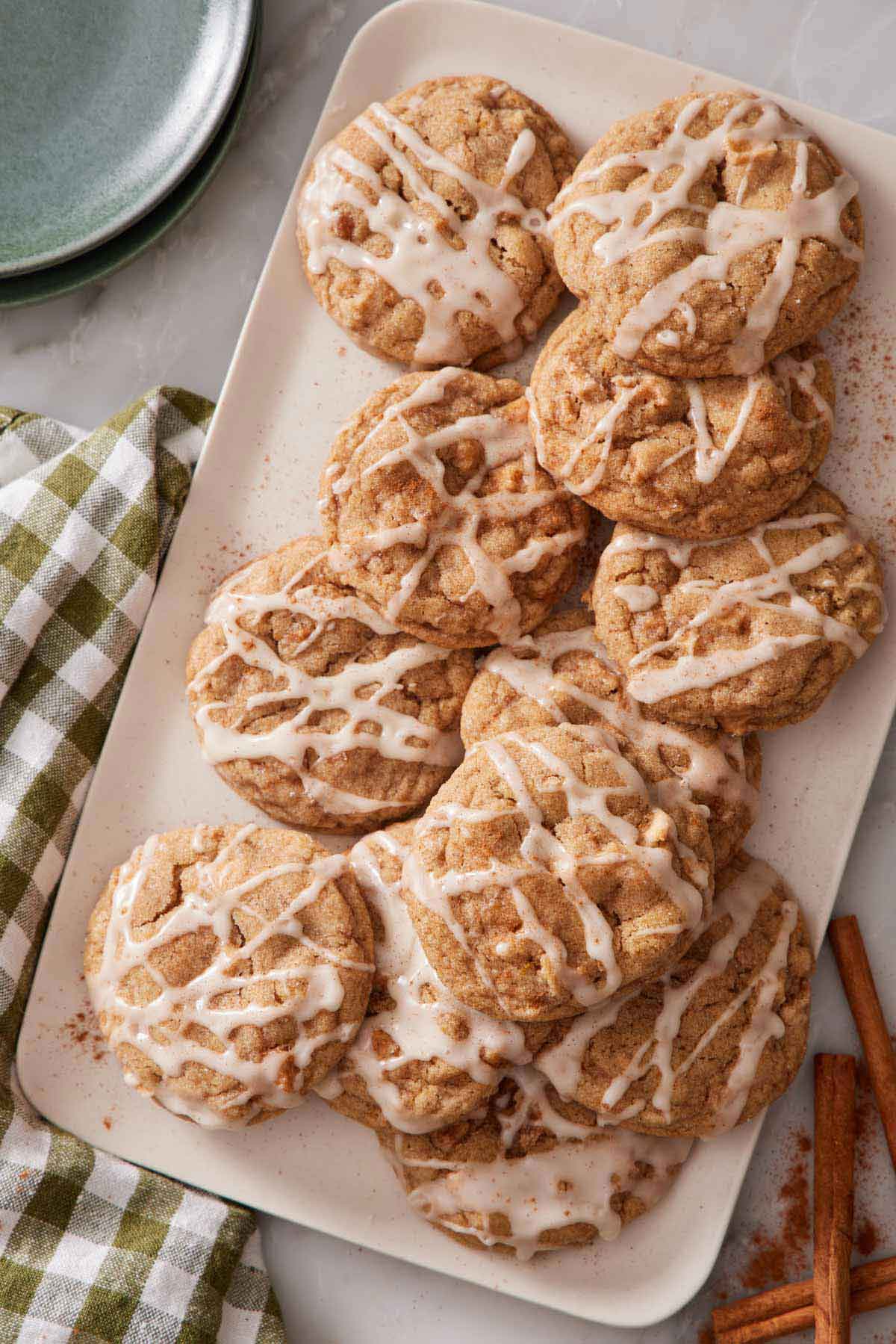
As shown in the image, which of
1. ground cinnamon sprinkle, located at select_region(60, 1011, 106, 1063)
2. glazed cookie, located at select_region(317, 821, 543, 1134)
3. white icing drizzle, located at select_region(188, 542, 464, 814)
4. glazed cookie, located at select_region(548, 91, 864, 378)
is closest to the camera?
glazed cookie, located at select_region(548, 91, 864, 378)

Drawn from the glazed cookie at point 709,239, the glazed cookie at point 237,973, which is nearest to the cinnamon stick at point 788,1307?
the glazed cookie at point 237,973

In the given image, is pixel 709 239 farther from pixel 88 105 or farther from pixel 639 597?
pixel 88 105

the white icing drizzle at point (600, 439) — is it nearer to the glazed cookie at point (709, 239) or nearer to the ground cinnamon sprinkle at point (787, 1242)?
the glazed cookie at point (709, 239)

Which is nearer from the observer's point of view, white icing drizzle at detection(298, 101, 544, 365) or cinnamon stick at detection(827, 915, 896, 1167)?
white icing drizzle at detection(298, 101, 544, 365)

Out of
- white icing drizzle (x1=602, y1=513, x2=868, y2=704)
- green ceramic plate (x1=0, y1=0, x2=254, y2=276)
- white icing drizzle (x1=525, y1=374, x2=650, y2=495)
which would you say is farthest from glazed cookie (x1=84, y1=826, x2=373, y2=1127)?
green ceramic plate (x1=0, y1=0, x2=254, y2=276)

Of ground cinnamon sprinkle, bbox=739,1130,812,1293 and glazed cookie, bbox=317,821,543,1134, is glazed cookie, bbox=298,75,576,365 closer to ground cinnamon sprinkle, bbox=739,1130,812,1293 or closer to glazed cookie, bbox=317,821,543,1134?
glazed cookie, bbox=317,821,543,1134

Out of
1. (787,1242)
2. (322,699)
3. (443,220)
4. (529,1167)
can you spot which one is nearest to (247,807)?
A: (322,699)

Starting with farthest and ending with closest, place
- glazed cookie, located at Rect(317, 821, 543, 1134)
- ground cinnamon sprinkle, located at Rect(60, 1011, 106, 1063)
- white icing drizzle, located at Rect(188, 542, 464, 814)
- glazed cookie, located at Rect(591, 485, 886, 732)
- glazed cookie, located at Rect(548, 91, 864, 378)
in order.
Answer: ground cinnamon sprinkle, located at Rect(60, 1011, 106, 1063) < white icing drizzle, located at Rect(188, 542, 464, 814) < glazed cookie, located at Rect(317, 821, 543, 1134) < glazed cookie, located at Rect(591, 485, 886, 732) < glazed cookie, located at Rect(548, 91, 864, 378)
